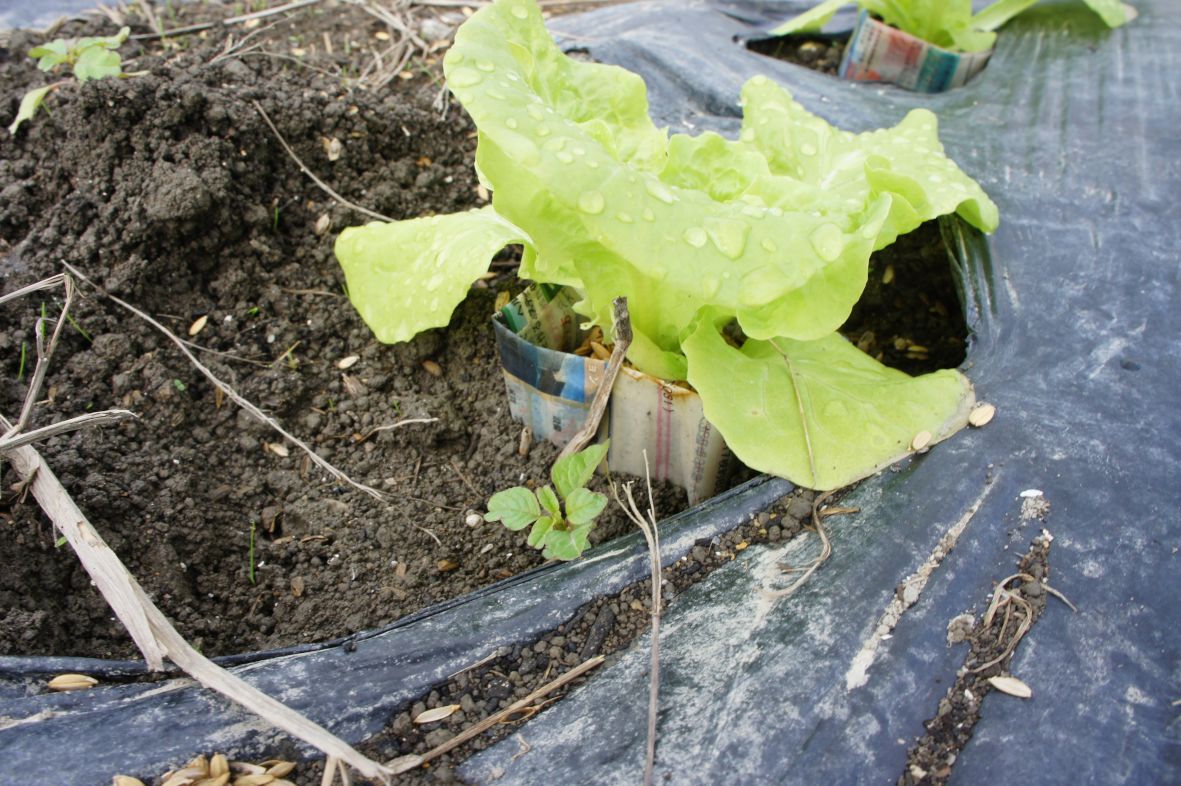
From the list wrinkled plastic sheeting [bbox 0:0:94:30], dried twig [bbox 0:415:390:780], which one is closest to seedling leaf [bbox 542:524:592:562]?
dried twig [bbox 0:415:390:780]

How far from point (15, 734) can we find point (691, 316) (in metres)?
1.07

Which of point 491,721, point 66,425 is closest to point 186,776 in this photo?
point 491,721

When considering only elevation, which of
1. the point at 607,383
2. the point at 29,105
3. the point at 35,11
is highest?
the point at 35,11

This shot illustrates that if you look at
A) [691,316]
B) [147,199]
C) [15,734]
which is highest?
[147,199]

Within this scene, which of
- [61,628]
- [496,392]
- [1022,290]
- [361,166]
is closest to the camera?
[61,628]

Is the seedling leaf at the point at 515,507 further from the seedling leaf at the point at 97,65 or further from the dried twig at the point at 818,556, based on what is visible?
the seedling leaf at the point at 97,65

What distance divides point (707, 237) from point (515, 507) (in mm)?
500

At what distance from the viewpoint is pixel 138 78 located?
1.85m

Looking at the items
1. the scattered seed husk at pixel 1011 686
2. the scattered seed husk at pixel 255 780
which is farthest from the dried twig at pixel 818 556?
the scattered seed husk at pixel 255 780

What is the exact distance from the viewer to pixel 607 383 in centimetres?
142

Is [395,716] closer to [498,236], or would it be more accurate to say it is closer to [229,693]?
[229,693]

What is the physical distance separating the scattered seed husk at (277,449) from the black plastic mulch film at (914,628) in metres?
0.55

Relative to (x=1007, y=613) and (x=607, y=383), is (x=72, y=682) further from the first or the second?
(x=1007, y=613)

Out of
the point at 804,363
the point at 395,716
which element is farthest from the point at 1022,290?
the point at 395,716
